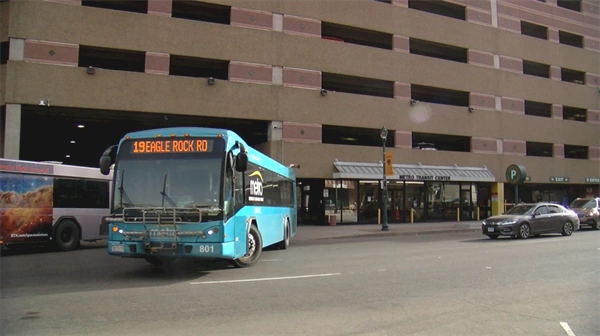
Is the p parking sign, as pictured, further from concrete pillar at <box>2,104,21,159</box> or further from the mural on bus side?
concrete pillar at <box>2,104,21,159</box>

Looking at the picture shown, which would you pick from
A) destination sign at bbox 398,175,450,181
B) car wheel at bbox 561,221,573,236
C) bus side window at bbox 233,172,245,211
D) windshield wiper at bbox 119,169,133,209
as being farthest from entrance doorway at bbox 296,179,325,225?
windshield wiper at bbox 119,169,133,209

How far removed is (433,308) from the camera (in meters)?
6.84

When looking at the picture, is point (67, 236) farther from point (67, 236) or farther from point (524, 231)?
point (524, 231)

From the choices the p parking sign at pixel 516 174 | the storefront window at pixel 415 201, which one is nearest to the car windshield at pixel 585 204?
the p parking sign at pixel 516 174

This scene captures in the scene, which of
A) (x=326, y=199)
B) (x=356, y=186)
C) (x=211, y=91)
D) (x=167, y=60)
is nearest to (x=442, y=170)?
(x=356, y=186)

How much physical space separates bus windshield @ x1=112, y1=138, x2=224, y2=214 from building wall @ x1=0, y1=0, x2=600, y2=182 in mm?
15138

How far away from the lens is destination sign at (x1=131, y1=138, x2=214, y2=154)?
9422 mm

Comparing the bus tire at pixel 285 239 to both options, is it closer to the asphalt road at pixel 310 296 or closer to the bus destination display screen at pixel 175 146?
the asphalt road at pixel 310 296

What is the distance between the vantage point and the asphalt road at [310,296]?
5.91 m

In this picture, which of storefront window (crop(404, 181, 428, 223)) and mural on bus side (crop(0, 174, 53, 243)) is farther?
storefront window (crop(404, 181, 428, 223))

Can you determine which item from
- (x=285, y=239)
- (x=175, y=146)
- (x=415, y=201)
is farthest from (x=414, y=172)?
(x=175, y=146)

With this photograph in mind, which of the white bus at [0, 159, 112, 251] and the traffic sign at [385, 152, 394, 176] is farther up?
the traffic sign at [385, 152, 394, 176]

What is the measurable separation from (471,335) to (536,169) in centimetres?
3428

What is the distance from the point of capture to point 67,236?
1517 cm
